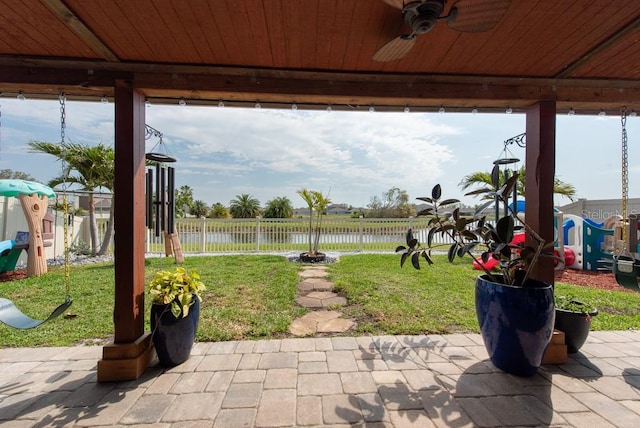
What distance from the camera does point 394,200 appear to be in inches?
1161

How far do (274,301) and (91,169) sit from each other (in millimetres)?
6219

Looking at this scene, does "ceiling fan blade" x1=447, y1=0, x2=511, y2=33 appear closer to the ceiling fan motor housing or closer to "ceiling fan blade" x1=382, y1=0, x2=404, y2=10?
the ceiling fan motor housing

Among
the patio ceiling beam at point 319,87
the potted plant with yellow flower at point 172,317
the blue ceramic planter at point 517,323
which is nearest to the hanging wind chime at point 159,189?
the patio ceiling beam at point 319,87

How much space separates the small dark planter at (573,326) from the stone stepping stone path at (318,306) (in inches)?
72.3

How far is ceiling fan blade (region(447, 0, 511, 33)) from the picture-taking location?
130 cm

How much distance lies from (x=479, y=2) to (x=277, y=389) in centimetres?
250

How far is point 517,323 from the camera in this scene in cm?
199

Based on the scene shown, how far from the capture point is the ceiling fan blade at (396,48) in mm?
1562

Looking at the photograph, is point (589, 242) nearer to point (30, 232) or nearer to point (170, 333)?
point (170, 333)

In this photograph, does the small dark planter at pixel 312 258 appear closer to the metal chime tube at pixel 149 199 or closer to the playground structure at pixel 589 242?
the metal chime tube at pixel 149 199

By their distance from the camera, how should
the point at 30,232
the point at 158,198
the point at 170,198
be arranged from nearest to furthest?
the point at 158,198 → the point at 170,198 → the point at 30,232

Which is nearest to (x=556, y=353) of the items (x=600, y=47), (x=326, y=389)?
(x=326, y=389)

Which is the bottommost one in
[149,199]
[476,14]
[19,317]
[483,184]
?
[19,317]

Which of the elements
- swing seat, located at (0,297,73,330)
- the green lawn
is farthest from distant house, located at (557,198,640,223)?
swing seat, located at (0,297,73,330)
